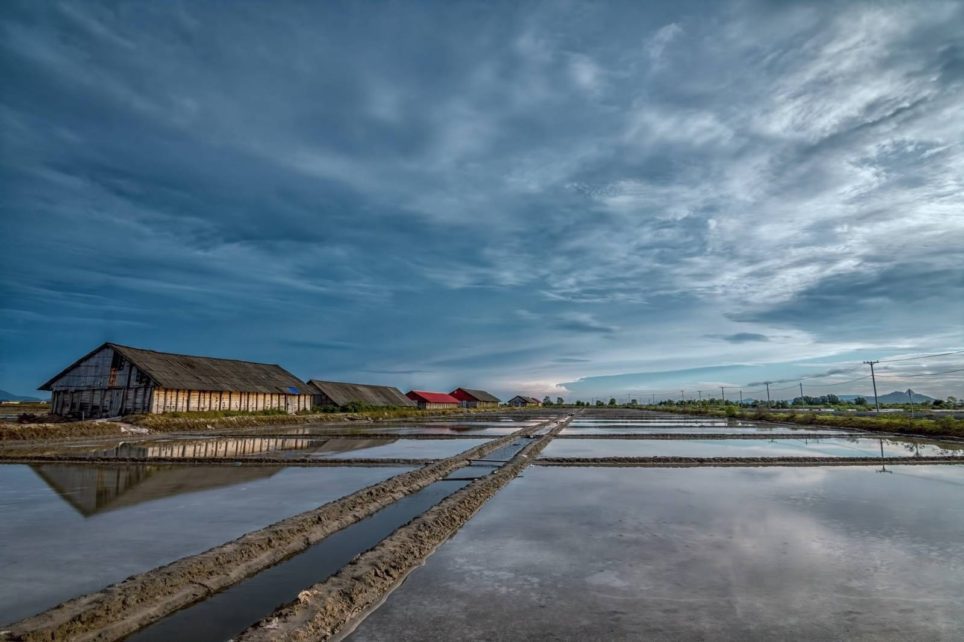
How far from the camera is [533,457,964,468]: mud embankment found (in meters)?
15.3

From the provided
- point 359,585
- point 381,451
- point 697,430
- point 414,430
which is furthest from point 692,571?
point 697,430

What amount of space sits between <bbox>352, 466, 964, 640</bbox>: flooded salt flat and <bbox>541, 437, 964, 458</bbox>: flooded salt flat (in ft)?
27.9

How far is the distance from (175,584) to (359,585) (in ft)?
5.62

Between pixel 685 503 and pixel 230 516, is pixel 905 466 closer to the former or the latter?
pixel 685 503

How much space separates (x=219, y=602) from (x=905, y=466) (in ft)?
57.9

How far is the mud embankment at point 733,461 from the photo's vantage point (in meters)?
15.3

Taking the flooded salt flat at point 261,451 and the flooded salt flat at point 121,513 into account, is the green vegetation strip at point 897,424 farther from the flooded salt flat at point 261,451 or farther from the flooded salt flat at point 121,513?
the flooded salt flat at point 121,513

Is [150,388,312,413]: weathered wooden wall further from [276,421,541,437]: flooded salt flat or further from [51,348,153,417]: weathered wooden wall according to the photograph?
[276,421,541,437]: flooded salt flat

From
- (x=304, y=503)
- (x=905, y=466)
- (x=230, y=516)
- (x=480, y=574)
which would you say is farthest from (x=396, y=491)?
(x=905, y=466)

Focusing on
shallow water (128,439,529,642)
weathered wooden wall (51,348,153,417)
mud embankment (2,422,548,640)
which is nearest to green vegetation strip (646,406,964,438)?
shallow water (128,439,529,642)

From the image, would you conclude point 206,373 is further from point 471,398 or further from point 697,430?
point 471,398

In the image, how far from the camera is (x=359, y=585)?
16.0 feet

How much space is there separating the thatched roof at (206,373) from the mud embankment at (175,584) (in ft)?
105

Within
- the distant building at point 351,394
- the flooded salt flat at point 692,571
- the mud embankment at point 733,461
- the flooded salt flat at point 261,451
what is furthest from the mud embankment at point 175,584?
the distant building at point 351,394
